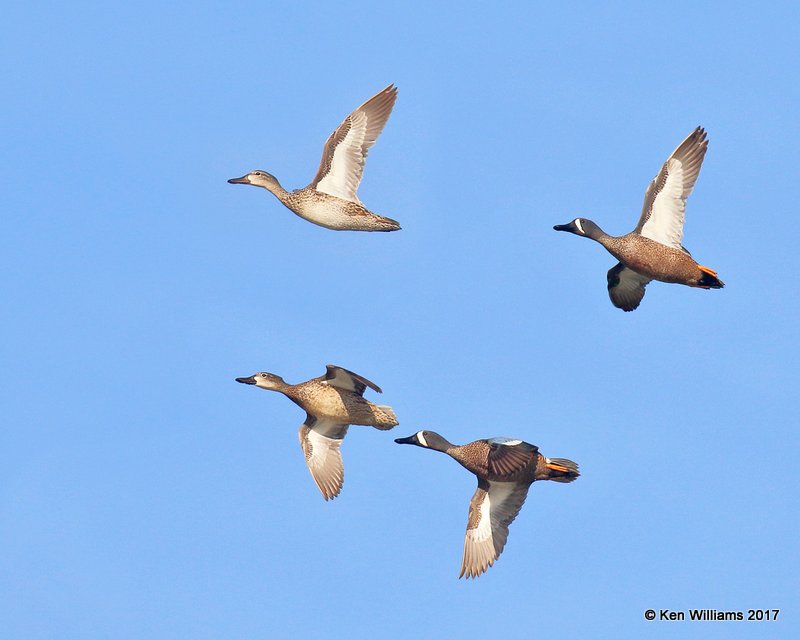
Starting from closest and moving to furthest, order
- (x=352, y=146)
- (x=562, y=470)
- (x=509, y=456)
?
1. (x=509, y=456)
2. (x=562, y=470)
3. (x=352, y=146)

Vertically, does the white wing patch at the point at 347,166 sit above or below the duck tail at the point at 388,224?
above

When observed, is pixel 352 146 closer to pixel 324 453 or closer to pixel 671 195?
pixel 324 453

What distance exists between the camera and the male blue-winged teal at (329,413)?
20.7m

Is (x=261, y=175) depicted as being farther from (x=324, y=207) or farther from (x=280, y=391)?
(x=280, y=391)

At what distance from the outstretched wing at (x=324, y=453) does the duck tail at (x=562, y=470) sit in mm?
3467

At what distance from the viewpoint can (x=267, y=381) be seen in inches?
871

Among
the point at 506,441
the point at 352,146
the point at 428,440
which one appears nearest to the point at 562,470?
the point at 506,441

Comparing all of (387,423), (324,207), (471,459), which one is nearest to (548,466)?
(471,459)

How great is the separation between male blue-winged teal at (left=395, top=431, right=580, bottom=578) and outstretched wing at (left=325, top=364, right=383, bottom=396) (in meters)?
1.31

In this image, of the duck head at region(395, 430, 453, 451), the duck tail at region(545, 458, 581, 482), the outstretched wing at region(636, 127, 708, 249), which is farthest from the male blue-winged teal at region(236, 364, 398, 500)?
the outstretched wing at region(636, 127, 708, 249)

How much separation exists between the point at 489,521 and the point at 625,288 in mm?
5079

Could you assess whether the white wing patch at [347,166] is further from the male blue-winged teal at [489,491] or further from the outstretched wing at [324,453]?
the male blue-winged teal at [489,491]

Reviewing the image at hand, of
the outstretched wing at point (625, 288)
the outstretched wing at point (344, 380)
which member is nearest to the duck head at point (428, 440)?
the outstretched wing at point (344, 380)

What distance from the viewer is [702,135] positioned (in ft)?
71.8
